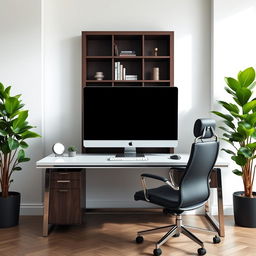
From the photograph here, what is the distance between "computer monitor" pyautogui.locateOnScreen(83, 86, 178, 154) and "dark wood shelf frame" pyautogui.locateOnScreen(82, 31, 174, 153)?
0.24 metres

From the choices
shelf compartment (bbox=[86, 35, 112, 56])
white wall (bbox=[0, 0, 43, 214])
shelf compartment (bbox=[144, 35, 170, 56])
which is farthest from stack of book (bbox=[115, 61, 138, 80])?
white wall (bbox=[0, 0, 43, 214])

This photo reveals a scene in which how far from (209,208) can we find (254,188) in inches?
23.4

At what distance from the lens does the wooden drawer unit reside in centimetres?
398

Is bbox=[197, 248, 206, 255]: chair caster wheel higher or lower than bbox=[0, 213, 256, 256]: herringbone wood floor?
higher

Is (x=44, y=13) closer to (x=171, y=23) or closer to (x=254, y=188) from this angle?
(x=171, y=23)

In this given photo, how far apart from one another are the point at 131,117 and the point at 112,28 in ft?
3.76

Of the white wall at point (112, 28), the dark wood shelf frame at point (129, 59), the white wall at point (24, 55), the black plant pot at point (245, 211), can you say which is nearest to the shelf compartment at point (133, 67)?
the dark wood shelf frame at point (129, 59)

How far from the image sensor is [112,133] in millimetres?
4395

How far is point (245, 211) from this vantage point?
4.19 metres

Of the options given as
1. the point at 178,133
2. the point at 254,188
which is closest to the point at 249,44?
the point at 178,133

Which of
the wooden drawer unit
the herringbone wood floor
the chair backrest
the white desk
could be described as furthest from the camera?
the wooden drawer unit

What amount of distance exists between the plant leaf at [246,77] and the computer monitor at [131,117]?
71cm

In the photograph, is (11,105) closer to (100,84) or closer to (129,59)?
(100,84)

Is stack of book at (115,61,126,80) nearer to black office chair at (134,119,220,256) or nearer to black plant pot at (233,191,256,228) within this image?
black office chair at (134,119,220,256)
